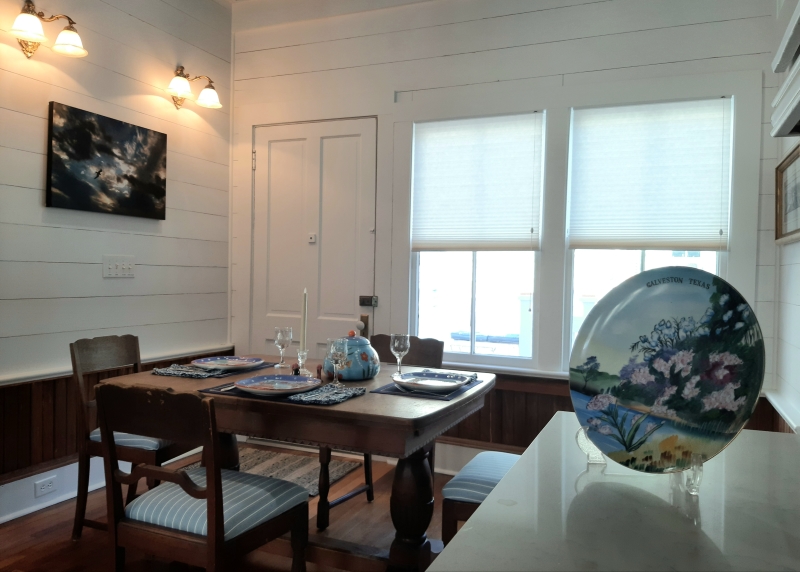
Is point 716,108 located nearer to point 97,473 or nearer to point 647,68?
point 647,68

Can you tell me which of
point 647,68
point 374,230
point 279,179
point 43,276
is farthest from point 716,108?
point 43,276

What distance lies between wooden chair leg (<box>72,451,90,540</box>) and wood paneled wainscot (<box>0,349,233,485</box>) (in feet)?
1.21

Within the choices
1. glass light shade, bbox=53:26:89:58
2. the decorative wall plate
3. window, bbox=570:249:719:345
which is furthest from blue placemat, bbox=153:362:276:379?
the decorative wall plate

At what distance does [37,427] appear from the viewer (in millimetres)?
2979

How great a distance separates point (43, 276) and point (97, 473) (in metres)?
1.13

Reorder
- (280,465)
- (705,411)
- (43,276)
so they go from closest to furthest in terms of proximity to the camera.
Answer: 1. (705,411)
2. (43,276)
3. (280,465)

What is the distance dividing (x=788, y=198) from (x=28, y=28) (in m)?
3.47

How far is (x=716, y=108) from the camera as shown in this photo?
309 cm

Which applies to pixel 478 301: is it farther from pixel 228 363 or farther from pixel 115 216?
pixel 115 216

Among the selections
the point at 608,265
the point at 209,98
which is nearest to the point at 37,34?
the point at 209,98

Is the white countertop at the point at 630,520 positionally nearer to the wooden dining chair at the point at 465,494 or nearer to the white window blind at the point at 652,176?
the wooden dining chair at the point at 465,494

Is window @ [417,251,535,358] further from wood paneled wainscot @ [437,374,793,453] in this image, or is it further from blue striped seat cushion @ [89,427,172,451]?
blue striped seat cushion @ [89,427,172,451]

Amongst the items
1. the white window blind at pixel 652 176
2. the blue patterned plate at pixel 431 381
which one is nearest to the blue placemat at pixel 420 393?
the blue patterned plate at pixel 431 381

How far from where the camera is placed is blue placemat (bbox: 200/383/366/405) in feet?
6.46
